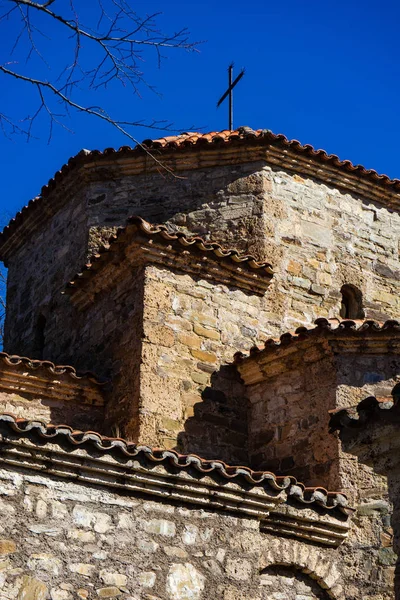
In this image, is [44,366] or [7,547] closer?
[7,547]

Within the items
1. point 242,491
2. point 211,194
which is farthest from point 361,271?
point 242,491

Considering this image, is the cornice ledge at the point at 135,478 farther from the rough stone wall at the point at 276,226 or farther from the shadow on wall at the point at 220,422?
the rough stone wall at the point at 276,226

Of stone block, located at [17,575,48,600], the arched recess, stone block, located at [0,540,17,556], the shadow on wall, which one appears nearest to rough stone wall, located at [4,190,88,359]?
the shadow on wall

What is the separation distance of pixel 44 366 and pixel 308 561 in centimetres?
344

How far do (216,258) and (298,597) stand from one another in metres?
3.98

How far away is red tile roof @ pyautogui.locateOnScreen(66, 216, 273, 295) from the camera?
10.4 m

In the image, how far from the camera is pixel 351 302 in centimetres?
1216

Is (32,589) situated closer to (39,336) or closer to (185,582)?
(185,582)

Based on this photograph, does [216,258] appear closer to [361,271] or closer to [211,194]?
[211,194]

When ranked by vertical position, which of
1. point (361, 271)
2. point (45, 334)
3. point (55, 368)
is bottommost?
point (55, 368)

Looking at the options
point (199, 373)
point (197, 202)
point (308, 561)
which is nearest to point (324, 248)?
point (197, 202)

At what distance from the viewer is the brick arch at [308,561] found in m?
8.17

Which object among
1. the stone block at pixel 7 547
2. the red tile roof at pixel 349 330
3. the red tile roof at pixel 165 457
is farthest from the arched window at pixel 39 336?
the stone block at pixel 7 547

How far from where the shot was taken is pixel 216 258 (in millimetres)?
10805
